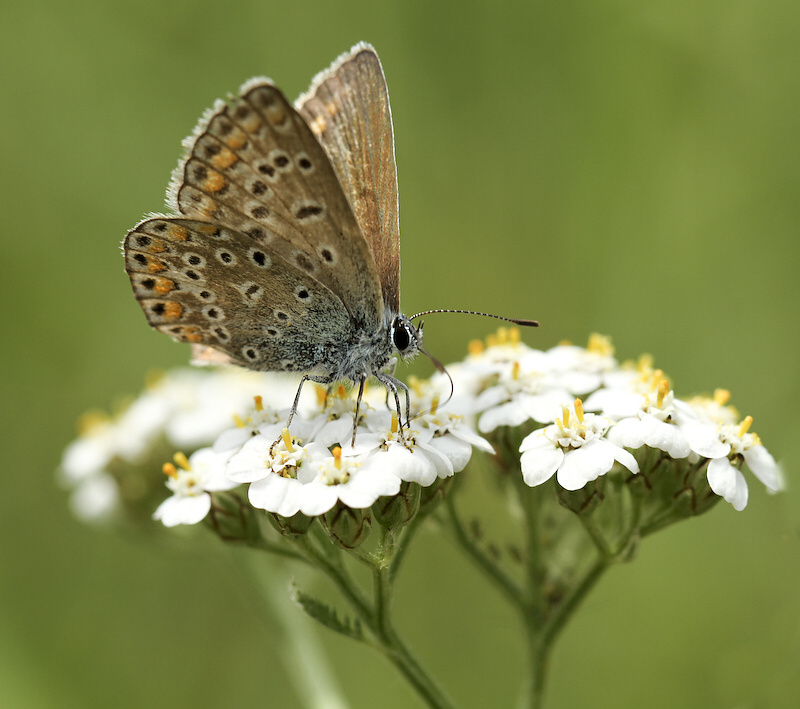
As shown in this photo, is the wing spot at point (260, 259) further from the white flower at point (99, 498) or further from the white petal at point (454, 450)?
the white flower at point (99, 498)

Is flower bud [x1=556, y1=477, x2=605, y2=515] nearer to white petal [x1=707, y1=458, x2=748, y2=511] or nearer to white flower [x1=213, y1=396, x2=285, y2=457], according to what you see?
white petal [x1=707, y1=458, x2=748, y2=511]

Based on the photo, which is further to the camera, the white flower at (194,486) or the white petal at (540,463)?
the white flower at (194,486)

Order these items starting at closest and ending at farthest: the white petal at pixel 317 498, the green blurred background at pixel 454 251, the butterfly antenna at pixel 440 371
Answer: the white petal at pixel 317 498, the butterfly antenna at pixel 440 371, the green blurred background at pixel 454 251

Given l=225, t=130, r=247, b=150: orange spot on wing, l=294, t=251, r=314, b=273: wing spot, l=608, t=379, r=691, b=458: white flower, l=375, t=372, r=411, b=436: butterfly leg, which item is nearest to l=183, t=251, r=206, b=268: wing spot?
l=294, t=251, r=314, b=273: wing spot

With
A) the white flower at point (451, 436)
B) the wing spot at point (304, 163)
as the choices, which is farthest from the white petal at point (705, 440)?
the wing spot at point (304, 163)

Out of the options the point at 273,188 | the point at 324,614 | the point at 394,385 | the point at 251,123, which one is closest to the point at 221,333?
the point at 273,188

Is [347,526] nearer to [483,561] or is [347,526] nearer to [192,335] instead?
[483,561]
